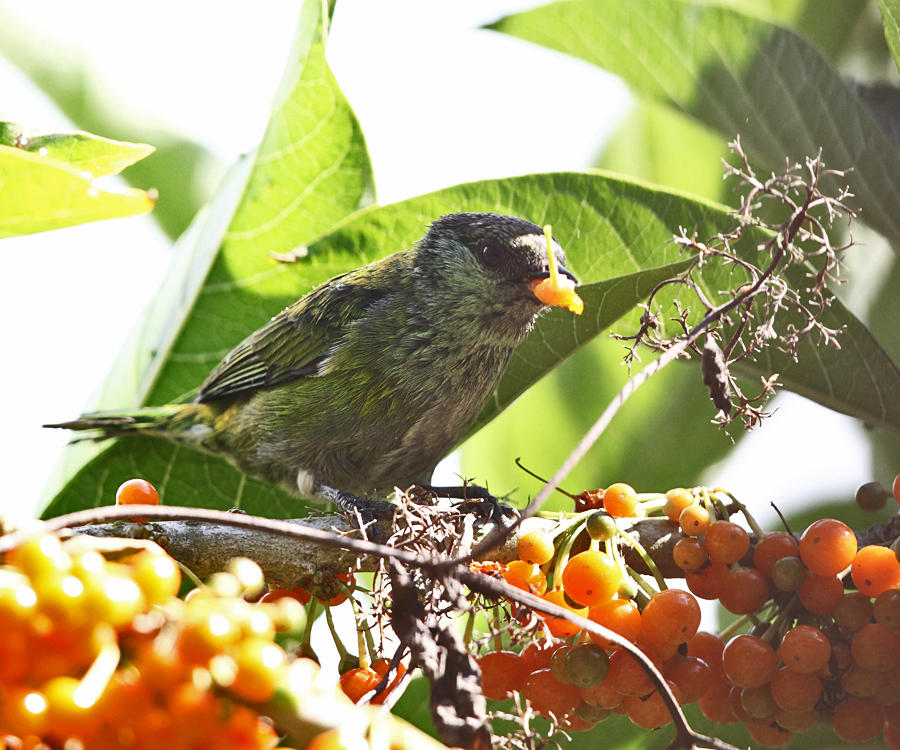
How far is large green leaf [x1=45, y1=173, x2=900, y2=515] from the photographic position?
6.95 feet

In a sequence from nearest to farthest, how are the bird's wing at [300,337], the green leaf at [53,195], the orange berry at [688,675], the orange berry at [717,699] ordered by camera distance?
1. the green leaf at [53,195]
2. the orange berry at [688,675]
3. the orange berry at [717,699]
4. the bird's wing at [300,337]

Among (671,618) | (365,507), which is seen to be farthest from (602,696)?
(365,507)

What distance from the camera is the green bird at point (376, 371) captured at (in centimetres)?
272

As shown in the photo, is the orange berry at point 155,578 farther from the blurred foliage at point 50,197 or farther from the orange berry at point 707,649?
the orange berry at point 707,649

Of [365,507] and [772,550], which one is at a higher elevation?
[772,550]

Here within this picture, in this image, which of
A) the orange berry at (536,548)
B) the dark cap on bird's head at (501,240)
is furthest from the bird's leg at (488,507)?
the dark cap on bird's head at (501,240)

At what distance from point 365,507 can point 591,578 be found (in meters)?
0.88

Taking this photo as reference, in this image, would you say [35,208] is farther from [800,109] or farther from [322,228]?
[800,109]

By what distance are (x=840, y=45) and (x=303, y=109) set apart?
171 centimetres

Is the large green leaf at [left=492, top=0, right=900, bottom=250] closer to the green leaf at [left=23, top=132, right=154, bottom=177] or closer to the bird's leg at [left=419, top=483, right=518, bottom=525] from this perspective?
the bird's leg at [left=419, top=483, right=518, bottom=525]

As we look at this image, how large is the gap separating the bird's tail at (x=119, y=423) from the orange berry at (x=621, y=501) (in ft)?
4.66

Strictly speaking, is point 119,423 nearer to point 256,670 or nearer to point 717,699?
point 717,699

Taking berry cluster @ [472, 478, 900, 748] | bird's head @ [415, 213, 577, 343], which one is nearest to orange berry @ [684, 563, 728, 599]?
berry cluster @ [472, 478, 900, 748]

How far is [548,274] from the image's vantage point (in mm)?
2504
